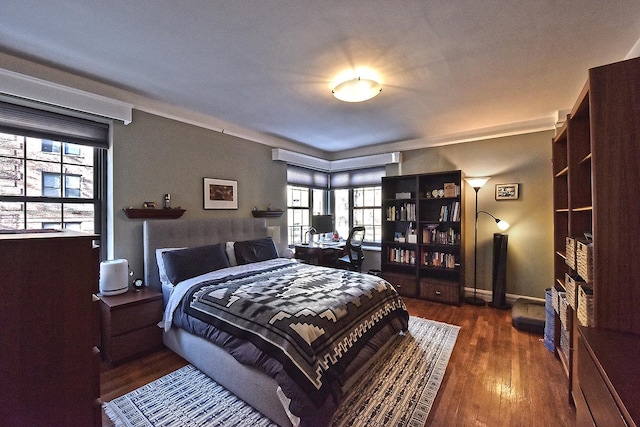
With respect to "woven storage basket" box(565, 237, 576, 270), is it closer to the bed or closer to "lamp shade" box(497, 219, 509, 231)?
the bed

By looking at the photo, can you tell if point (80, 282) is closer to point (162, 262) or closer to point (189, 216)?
point (162, 262)

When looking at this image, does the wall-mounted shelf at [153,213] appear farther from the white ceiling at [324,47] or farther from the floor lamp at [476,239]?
the floor lamp at [476,239]

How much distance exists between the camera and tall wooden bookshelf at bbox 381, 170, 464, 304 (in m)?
3.95

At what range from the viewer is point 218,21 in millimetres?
1720

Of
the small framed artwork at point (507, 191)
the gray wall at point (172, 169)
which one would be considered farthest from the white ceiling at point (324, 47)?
the small framed artwork at point (507, 191)

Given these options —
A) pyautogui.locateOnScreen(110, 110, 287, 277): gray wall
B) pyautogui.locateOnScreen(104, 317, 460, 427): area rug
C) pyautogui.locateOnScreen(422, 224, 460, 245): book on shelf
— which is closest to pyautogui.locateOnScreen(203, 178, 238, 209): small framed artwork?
pyautogui.locateOnScreen(110, 110, 287, 277): gray wall

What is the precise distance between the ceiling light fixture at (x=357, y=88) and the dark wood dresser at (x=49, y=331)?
215cm

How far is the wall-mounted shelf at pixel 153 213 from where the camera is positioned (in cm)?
278

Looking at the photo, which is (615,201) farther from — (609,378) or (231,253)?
(231,253)

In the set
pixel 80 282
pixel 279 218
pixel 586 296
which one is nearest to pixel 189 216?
pixel 279 218

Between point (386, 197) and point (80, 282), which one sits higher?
point (386, 197)

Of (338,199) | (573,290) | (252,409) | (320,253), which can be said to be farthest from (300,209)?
(573,290)

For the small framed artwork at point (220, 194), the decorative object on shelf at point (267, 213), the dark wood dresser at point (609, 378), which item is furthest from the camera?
the decorative object on shelf at point (267, 213)

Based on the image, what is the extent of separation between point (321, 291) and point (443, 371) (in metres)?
1.19
